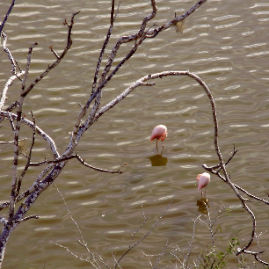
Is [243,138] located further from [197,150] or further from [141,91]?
[141,91]

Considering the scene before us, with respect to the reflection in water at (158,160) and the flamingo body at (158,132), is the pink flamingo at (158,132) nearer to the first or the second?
the flamingo body at (158,132)

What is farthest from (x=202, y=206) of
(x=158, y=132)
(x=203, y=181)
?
(x=158, y=132)

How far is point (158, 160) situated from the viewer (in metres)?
6.09

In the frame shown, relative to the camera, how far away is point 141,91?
7.21 m

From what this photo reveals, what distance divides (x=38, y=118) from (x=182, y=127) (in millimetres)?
1992

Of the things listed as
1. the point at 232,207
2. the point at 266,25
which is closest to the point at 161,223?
the point at 232,207

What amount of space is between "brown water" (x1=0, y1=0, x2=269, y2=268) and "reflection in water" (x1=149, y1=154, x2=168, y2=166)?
6 cm

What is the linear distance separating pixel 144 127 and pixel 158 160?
2.20 ft

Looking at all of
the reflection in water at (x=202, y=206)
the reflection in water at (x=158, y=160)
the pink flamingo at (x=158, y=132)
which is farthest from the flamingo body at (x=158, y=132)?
the reflection in water at (x=202, y=206)

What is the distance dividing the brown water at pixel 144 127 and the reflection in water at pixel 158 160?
0.06m

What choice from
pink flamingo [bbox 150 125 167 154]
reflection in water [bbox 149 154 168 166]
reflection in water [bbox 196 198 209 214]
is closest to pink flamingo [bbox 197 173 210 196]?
reflection in water [bbox 196 198 209 214]

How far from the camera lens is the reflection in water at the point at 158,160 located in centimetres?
605

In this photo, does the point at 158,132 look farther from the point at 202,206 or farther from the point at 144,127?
the point at 202,206

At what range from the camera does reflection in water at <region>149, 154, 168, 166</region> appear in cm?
605
